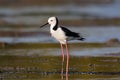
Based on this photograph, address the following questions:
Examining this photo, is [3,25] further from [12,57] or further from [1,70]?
[1,70]

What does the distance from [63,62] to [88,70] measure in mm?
1677

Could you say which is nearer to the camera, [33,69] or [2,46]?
[33,69]

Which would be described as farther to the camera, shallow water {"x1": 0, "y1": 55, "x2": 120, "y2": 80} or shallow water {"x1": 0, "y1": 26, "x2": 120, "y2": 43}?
shallow water {"x1": 0, "y1": 26, "x2": 120, "y2": 43}

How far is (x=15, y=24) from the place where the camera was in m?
26.3

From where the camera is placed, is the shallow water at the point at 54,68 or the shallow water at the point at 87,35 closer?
the shallow water at the point at 54,68

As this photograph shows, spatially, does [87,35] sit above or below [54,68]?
above

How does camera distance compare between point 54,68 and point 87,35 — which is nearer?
point 54,68

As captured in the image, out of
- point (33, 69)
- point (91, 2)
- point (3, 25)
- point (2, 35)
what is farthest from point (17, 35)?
point (91, 2)

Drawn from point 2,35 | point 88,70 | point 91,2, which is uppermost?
point 91,2

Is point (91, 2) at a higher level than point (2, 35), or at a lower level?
higher

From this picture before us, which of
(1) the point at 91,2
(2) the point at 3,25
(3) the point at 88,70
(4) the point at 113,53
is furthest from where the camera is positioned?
Result: (1) the point at 91,2

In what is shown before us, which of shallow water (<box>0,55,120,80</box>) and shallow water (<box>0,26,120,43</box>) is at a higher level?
shallow water (<box>0,26,120,43</box>)

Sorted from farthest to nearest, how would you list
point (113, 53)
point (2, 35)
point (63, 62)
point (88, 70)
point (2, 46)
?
point (2, 35) < point (2, 46) < point (113, 53) < point (63, 62) < point (88, 70)

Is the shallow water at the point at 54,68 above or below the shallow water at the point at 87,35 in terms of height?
below
